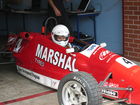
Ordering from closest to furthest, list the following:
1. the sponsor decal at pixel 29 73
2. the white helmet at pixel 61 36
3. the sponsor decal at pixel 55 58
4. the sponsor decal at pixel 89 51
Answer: the sponsor decal at pixel 89 51, the sponsor decal at pixel 55 58, the white helmet at pixel 61 36, the sponsor decal at pixel 29 73

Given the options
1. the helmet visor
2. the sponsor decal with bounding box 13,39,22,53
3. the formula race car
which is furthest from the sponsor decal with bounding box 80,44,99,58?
the sponsor decal with bounding box 13,39,22,53

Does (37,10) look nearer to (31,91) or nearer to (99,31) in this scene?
(99,31)

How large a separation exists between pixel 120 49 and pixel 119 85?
130 inches

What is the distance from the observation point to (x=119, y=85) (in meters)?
4.50

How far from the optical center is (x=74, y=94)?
4.22m

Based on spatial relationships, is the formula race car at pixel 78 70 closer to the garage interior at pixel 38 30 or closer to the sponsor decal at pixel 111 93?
the sponsor decal at pixel 111 93

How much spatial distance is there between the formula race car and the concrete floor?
132 millimetres

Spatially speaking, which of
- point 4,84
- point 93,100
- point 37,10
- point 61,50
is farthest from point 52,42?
point 37,10

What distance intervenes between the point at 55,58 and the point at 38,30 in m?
4.54

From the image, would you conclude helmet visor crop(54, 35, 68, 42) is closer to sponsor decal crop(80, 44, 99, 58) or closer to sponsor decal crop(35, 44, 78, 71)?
sponsor decal crop(35, 44, 78, 71)

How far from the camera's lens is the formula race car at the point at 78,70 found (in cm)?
404

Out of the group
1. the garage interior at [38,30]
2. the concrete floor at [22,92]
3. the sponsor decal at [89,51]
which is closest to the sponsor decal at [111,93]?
the garage interior at [38,30]

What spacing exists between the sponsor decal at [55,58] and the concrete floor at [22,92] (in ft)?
1.68

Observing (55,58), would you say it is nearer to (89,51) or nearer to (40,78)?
(40,78)
